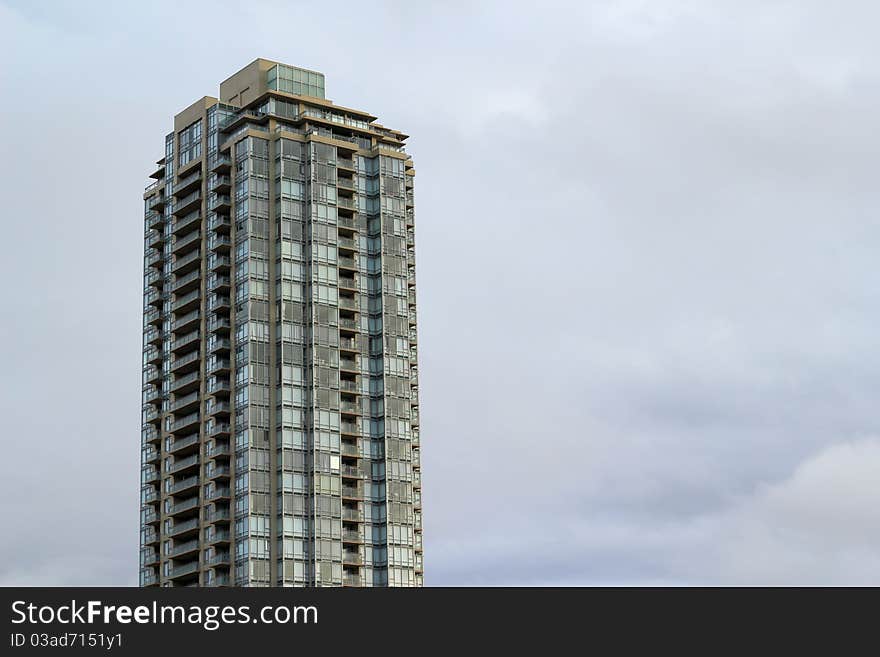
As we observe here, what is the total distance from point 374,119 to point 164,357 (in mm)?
39477

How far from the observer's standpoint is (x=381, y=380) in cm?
17838

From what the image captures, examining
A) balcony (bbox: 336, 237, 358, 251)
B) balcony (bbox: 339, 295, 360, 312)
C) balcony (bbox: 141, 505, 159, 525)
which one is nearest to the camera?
balcony (bbox: 339, 295, 360, 312)

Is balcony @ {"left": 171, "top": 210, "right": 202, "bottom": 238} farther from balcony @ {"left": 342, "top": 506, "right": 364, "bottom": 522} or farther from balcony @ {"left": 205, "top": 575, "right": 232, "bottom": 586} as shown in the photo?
balcony @ {"left": 205, "top": 575, "right": 232, "bottom": 586}

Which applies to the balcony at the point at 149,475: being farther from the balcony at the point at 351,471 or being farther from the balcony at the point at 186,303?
the balcony at the point at 351,471

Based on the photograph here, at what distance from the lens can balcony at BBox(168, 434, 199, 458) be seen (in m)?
177

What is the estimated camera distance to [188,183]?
18688cm

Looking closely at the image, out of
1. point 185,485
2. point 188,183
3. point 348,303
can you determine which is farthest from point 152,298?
point 348,303

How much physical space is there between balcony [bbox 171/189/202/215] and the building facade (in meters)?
0.31

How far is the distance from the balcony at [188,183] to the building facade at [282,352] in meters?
0.30

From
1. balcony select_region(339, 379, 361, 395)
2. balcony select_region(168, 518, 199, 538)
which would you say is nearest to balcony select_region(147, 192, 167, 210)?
balcony select_region(339, 379, 361, 395)

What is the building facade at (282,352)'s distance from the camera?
169125 mm

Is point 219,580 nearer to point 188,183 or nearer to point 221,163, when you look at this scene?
point 221,163

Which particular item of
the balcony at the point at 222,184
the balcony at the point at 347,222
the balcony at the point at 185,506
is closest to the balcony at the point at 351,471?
the balcony at the point at 185,506
